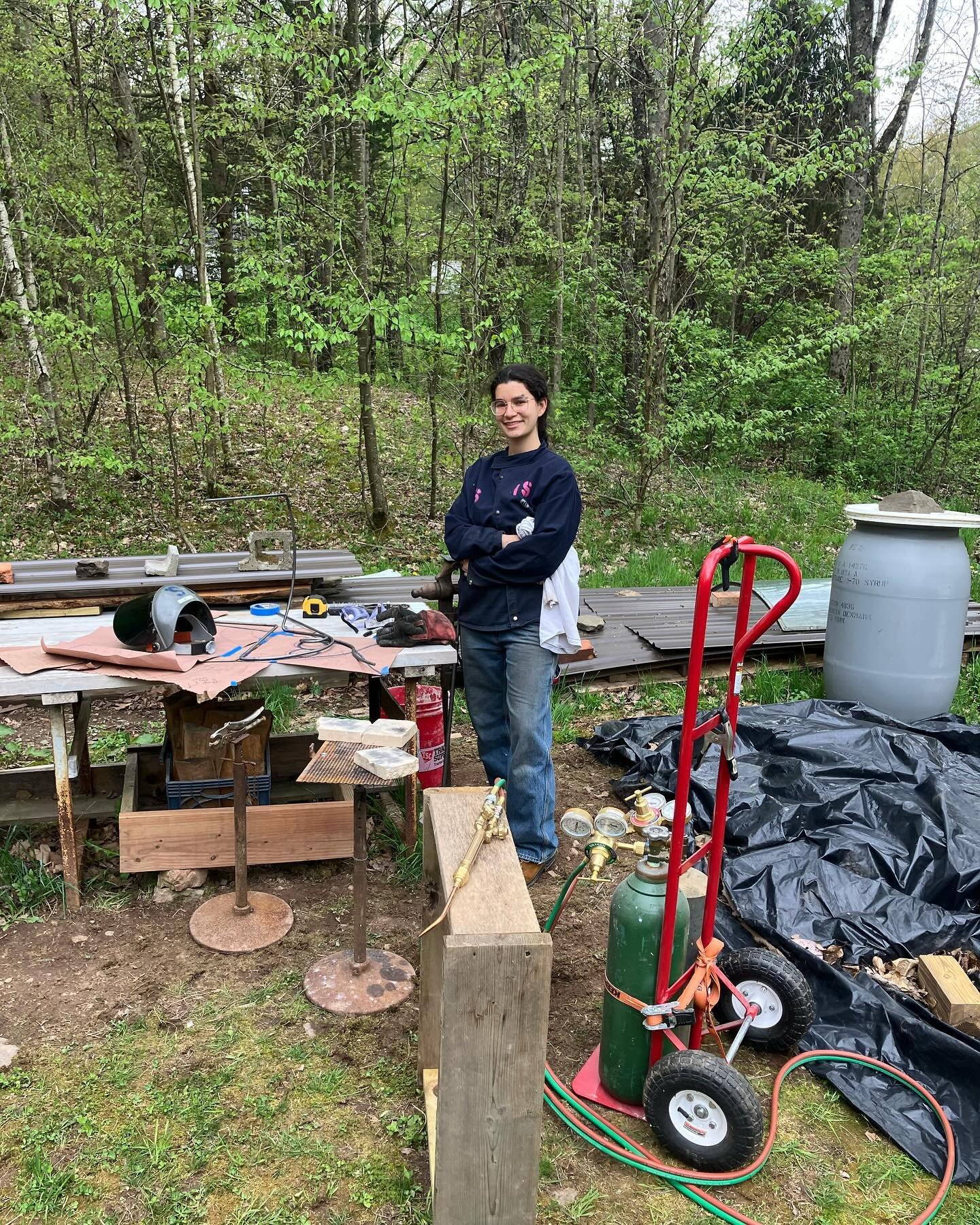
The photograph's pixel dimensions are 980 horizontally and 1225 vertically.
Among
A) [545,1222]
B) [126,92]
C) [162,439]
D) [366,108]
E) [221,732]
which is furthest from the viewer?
[162,439]

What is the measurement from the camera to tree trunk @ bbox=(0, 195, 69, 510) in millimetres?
6824

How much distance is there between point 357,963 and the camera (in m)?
2.74

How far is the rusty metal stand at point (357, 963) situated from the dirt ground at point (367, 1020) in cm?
5

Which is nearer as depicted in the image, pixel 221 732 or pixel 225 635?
pixel 221 732

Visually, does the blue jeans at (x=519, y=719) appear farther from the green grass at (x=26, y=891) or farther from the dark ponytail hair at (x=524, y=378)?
the green grass at (x=26, y=891)

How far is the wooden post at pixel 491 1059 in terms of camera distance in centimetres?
163

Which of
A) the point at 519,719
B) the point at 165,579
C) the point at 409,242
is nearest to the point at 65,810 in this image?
the point at 165,579

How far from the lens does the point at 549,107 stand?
32.7 ft

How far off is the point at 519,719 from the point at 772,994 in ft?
4.01

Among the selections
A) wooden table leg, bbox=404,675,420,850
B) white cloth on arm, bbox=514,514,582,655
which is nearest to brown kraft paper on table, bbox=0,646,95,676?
wooden table leg, bbox=404,675,420,850

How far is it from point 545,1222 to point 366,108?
639 centimetres

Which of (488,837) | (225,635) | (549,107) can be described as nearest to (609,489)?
(549,107)

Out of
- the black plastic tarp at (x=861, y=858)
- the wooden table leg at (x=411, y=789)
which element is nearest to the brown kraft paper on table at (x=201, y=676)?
the wooden table leg at (x=411, y=789)

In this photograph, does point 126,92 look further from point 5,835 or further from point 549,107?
point 5,835
